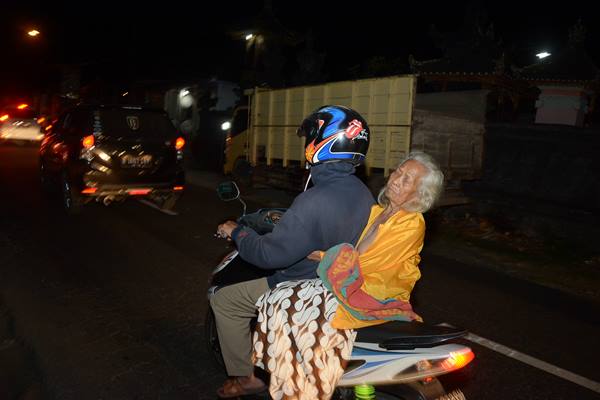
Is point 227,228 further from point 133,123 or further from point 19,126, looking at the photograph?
point 19,126

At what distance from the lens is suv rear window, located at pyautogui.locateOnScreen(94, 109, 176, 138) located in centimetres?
849

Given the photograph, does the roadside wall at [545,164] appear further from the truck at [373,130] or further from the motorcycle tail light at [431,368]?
the motorcycle tail light at [431,368]

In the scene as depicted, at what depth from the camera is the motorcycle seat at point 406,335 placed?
2256 mm

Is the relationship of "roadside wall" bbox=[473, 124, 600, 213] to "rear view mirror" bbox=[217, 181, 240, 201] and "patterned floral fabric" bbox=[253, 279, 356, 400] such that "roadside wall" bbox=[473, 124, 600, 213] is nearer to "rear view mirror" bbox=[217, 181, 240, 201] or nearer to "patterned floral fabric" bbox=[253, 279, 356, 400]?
"rear view mirror" bbox=[217, 181, 240, 201]

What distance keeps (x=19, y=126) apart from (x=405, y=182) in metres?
23.4

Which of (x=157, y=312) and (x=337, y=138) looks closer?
(x=337, y=138)

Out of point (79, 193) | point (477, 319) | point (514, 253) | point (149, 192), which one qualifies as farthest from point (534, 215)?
point (79, 193)

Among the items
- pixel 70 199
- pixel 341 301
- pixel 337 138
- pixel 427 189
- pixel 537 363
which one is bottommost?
pixel 537 363

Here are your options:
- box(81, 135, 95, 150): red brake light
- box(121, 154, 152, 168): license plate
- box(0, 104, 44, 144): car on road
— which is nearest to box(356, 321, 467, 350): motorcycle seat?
box(121, 154, 152, 168): license plate

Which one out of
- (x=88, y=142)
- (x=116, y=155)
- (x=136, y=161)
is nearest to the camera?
(x=88, y=142)

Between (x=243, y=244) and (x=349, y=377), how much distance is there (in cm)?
84

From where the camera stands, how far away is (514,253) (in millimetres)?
8766

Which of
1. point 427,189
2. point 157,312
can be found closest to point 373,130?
point 157,312

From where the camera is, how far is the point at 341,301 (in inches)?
91.0
